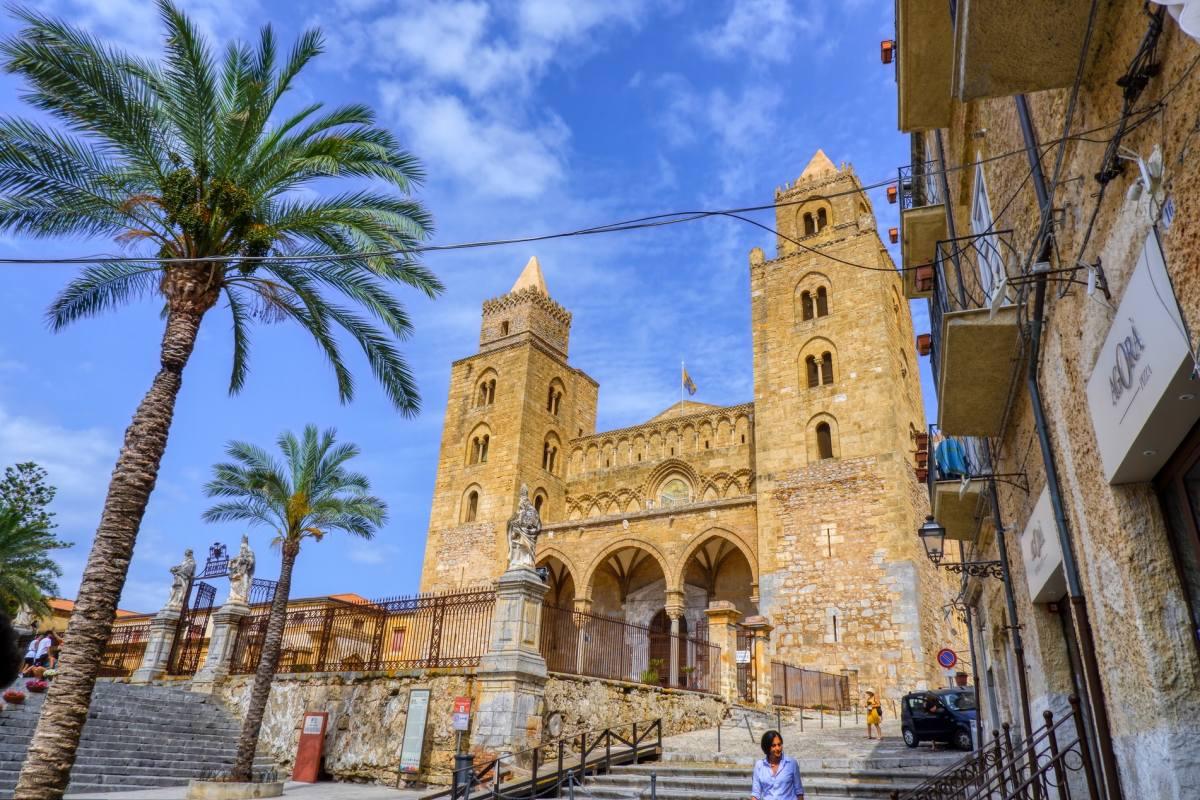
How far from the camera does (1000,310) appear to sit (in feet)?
15.7

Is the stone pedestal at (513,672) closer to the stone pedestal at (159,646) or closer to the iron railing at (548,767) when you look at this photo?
the iron railing at (548,767)

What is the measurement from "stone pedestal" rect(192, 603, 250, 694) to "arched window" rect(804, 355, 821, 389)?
699 inches

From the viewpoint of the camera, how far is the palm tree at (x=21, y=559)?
20.2m

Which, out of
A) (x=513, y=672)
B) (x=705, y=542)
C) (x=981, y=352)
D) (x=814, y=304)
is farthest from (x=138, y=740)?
(x=814, y=304)

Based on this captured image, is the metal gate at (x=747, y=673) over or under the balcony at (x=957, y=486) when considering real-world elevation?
under

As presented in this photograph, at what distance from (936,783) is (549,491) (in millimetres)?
24450

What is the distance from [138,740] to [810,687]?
598 inches

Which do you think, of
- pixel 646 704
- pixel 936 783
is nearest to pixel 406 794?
pixel 646 704

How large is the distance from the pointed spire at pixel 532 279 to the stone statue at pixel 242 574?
18642 mm

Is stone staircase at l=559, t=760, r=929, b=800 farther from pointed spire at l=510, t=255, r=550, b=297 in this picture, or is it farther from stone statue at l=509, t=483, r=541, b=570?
pointed spire at l=510, t=255, r=550, b=297

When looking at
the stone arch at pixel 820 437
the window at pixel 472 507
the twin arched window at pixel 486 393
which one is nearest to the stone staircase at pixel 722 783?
the stone arch at pixel 820 437

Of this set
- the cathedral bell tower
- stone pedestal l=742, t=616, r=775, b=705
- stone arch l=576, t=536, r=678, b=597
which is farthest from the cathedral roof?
stone pedestal l=742, t=616, r=775, b=705

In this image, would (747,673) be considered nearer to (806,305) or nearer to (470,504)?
(806,305)

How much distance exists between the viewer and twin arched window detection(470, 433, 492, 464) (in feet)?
103
